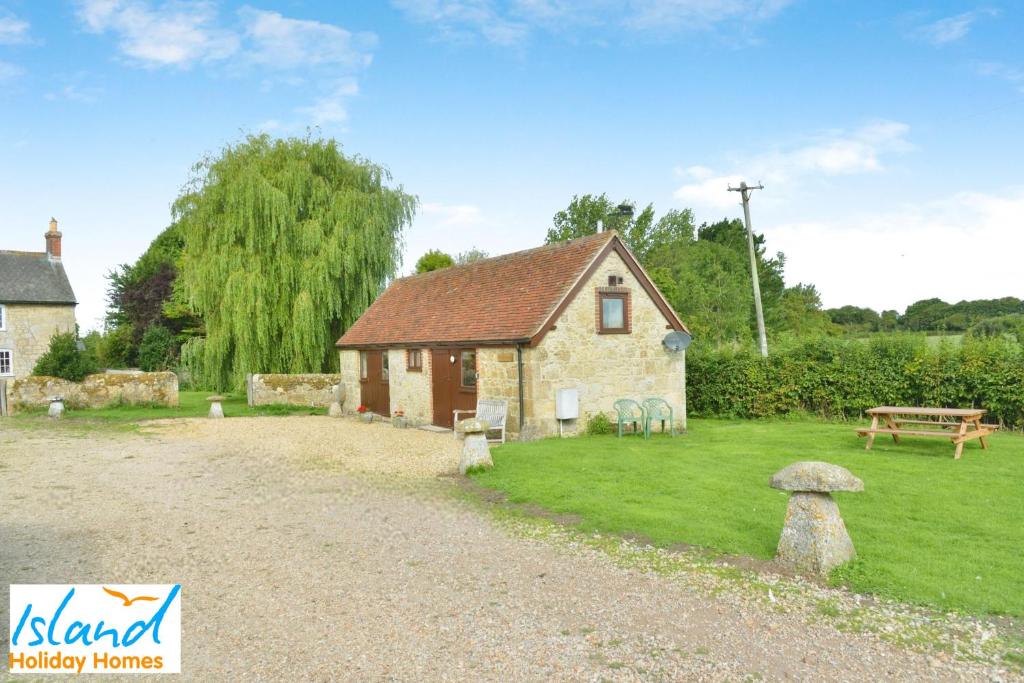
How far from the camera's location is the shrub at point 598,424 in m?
17.0

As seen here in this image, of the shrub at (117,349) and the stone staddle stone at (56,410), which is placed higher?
the shrub at (117,349)

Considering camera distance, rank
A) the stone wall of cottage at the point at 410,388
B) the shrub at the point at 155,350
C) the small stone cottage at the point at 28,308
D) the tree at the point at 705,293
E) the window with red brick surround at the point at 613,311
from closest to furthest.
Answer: the window with red brick surround at the point at 613,311
the stone wall of cottage at the point at 410,388
the small stone cottage at the point at 28,308
the tree at the point at 705,293
the shrub at the point at 155,350

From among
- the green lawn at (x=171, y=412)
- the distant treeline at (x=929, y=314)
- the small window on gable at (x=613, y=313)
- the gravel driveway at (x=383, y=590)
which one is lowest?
the gravel driveway at (x=383, y=590)

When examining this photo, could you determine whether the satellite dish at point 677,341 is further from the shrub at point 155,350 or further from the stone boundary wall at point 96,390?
the shrub at point 155,350

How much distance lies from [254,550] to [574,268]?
36.7ft

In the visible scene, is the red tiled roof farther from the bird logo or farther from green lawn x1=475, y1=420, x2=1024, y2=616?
the bird logo

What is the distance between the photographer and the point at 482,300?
763 inches

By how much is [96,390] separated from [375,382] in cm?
1018

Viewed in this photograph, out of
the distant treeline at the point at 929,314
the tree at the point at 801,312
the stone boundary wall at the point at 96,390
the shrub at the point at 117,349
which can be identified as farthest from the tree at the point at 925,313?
the shrub at the point at 117,349

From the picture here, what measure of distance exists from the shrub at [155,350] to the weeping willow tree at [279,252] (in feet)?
58.0

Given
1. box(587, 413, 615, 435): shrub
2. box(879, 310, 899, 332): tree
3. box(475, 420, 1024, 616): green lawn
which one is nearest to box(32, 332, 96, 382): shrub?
box(475, 420, 1024, 616): green lawn

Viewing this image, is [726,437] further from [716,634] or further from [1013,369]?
[716,634]

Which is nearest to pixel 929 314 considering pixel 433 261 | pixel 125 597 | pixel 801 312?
pixel 801 312

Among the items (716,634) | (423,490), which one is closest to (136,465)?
(423,490)
